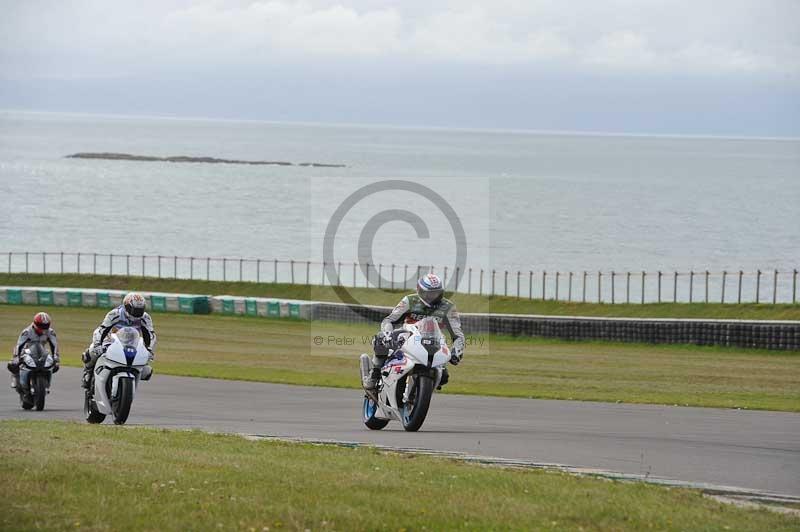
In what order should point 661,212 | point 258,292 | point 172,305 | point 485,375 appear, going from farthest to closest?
point 661,212 → point 258,292 → point 172,305 → point 485,375

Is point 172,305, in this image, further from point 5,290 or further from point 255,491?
point 255,491

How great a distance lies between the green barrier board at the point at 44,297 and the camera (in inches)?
2482

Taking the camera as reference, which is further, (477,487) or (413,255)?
(413,255)

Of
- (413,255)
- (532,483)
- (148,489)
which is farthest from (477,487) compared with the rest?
(413,255)

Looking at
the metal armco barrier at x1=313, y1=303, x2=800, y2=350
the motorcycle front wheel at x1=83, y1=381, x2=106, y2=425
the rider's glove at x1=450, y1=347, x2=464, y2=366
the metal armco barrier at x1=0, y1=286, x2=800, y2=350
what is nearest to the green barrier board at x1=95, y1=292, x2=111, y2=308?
the metal armco barrier at x1=0, y1=286, x2=800, y2=350

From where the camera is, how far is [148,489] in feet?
37.1

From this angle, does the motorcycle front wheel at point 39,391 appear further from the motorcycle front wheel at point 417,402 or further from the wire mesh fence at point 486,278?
the wire mesh fence at point 486,278

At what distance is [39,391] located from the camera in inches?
957

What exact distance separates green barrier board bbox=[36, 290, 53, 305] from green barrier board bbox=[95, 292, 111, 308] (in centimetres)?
241

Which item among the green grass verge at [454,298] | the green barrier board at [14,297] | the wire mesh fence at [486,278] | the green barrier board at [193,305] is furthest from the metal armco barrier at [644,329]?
the wire mesh fence at [486,278]

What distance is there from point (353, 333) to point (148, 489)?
130 feet

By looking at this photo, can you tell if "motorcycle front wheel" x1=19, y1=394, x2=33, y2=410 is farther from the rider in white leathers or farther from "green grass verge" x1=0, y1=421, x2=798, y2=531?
"green grass verge" x1=0, y1=421, x2=798, y2=531

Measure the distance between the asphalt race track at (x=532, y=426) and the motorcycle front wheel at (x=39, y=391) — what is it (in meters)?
0.16

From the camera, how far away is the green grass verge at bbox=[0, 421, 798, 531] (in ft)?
33.7
